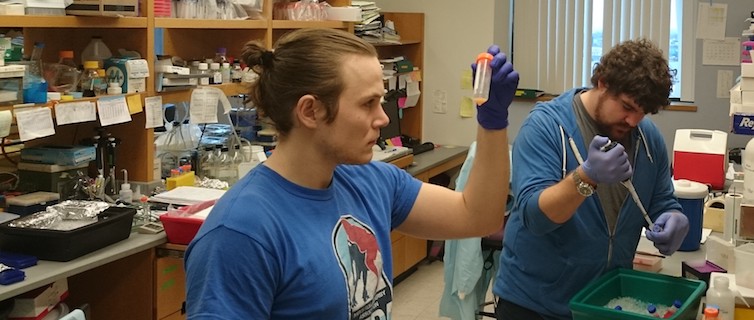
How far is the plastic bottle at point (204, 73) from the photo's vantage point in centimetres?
354

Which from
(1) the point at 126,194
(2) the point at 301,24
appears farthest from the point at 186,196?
(2) the point at 301,24

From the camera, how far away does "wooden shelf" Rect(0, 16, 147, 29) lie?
2.67 meters

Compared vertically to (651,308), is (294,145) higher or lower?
higher

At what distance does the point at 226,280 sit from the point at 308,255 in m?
0.13

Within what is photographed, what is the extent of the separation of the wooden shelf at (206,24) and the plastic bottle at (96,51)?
23cm

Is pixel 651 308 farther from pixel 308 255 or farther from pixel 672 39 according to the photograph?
pixel 672 39

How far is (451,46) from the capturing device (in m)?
5.47

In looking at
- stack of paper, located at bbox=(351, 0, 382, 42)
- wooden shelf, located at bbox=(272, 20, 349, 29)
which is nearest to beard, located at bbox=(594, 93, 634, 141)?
wooden shelf, located at bbox=(272, 20, 349, 29)

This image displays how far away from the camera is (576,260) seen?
2.21 metres

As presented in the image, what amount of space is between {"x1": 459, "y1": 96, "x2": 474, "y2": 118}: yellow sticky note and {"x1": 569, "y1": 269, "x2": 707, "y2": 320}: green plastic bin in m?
3.25

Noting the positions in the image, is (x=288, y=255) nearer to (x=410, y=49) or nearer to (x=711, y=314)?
(x=711, y=314)

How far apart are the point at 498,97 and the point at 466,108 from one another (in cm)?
401

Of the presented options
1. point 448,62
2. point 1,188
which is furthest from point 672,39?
point 1,188

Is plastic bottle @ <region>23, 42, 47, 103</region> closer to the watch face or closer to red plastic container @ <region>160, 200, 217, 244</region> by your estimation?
red plastic container @ <region>160, 200, 217, 244</region>
